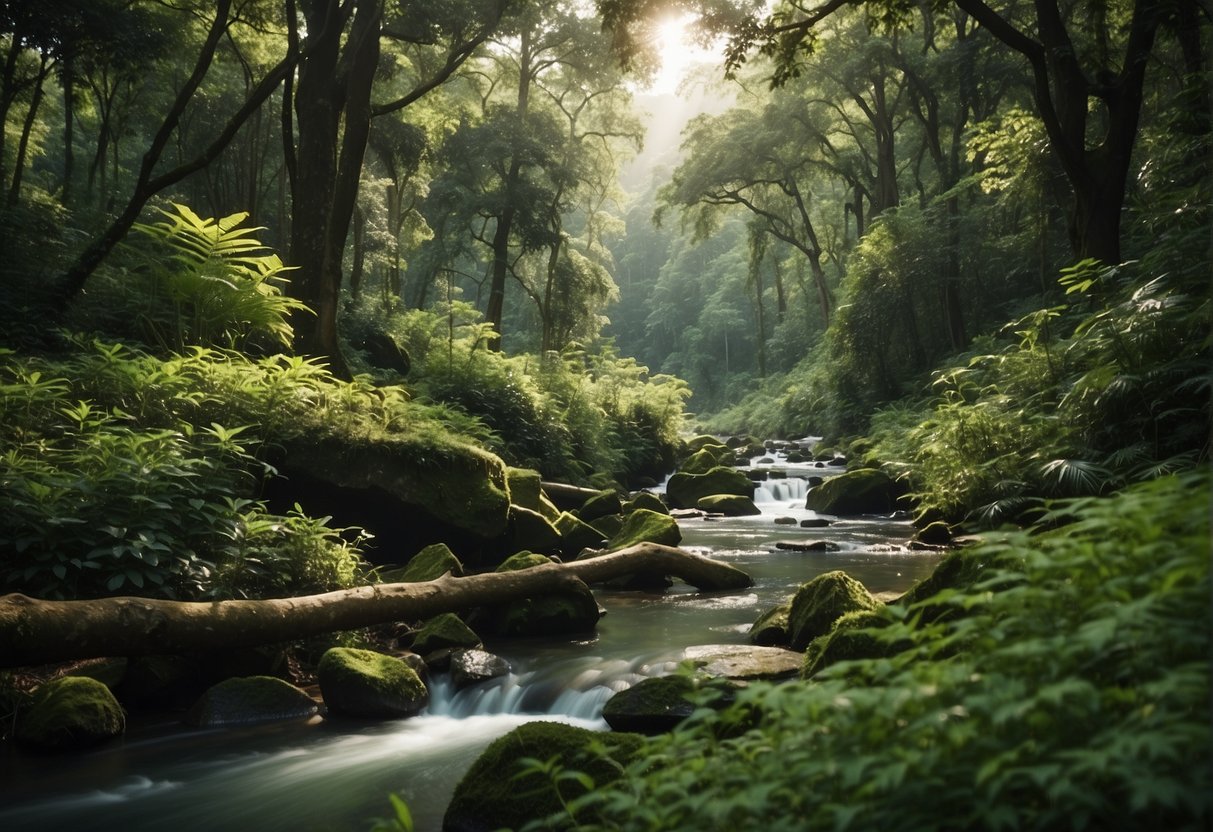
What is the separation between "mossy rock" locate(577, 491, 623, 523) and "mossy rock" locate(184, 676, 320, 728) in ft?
24.0

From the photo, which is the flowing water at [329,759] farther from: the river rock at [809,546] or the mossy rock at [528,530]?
the river rock at [809,546]

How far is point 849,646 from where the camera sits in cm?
520

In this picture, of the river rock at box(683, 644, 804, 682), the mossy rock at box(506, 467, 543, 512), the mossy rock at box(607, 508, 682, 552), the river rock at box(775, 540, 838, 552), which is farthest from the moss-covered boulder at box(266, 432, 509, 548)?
the river rock at box(775, 540, 838, 552)

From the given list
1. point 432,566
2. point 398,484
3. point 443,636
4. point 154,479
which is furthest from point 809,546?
point 154,479

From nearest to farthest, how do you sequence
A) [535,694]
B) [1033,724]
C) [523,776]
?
[1033,724], [523,776], [535,694]

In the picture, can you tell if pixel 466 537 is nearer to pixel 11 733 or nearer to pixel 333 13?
pixel 11 733

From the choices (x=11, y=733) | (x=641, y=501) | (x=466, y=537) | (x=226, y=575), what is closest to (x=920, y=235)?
(x=641, y=501)

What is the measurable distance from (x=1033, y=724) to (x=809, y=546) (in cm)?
1098

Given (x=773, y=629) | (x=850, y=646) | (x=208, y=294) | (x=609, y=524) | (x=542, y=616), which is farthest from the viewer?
(x=609, y=524)

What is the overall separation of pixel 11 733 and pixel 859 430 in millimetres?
26016

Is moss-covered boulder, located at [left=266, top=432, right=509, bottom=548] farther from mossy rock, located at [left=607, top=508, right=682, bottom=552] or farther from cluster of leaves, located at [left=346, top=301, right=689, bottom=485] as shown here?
cluster of leaves, located at [left=346, top=301, right=689, bottom=485]

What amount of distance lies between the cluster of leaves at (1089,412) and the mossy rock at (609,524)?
4586 millimetres

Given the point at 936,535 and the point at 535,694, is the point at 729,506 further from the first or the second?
the point at 535,694

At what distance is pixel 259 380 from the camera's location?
8625 millimetres
